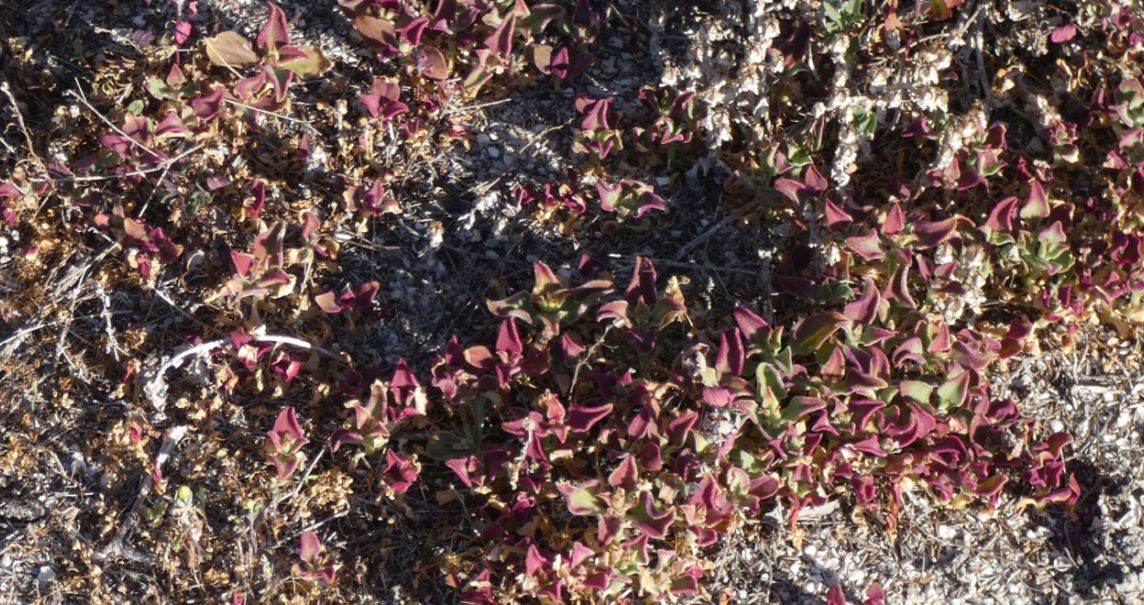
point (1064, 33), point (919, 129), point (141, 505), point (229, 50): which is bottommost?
point (141, 505)

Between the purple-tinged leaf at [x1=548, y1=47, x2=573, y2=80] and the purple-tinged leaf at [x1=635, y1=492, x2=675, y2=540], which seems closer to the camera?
the purple-tinged leaf at [x1=635, y1=492, x2=675, y2=540]

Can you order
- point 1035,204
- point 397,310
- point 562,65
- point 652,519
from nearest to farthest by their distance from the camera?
point 652,519 < point 1035,204 < point 397,310 < point 562,65

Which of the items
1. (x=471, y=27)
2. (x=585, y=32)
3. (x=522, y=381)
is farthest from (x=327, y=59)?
(x=522, y=381)

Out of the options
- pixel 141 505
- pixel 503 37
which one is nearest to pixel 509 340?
pixel 503 37

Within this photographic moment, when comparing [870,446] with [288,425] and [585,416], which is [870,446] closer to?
[585,416]

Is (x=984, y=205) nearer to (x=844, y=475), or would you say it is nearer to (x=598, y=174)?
(x=844, y=475)

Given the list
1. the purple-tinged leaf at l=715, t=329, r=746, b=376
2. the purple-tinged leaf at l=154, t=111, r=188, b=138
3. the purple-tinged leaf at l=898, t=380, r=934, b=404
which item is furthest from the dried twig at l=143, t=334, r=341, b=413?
the purple-tinged leaf at l=898, t=380, r=934, b=404

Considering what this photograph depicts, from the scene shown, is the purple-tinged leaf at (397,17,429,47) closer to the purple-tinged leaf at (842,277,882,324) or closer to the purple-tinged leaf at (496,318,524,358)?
the purple-tinged leaf at (496,318,524,358)

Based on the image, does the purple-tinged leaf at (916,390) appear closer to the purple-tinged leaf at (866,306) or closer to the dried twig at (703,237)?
the purple-tinged leaf at (866,306)

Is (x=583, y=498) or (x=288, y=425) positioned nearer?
(x=583, y=498)
